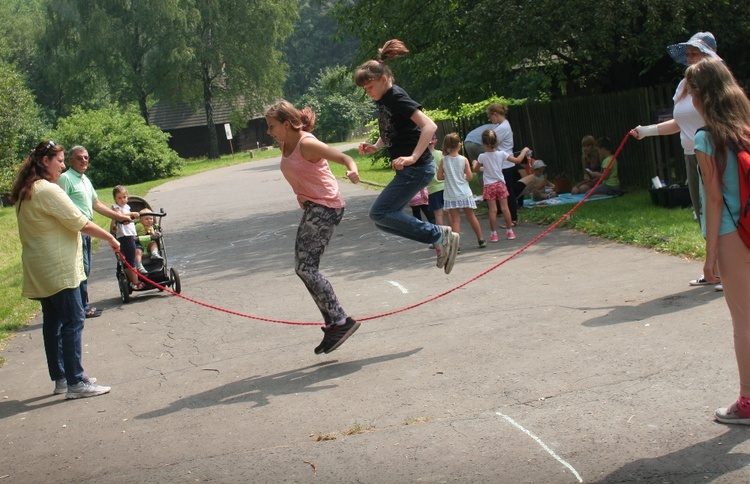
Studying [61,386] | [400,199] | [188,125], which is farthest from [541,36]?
[188,125]

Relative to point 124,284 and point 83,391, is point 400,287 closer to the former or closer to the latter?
point 124,284

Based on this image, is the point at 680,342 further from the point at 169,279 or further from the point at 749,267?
the point at 169,279

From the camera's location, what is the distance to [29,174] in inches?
284

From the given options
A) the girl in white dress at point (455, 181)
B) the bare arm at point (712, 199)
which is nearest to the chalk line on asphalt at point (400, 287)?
the girl in white dress at point (455, 181)

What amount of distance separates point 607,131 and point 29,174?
13502 millimetres

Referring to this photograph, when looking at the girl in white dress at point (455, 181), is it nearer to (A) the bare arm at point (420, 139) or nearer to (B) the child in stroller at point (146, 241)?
(B) the child in stroller at point (146, 241)

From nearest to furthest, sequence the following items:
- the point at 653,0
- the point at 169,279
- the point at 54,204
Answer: the point at 54,204
the point at 169,279
the point at 653,0

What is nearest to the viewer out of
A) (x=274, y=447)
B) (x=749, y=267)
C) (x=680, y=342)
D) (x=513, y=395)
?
(x=749, y=267)

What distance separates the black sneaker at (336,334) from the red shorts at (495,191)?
613cm

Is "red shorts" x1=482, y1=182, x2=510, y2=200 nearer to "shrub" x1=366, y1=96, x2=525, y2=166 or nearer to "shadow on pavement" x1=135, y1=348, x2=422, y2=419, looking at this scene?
"shadow on pavement" x1=135, y1=348, x2=422, y2=419

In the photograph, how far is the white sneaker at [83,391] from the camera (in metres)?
7.16

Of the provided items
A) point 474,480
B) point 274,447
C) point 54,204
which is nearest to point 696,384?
point 474,480

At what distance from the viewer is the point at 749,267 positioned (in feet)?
16.1

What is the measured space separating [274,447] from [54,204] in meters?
2.97
